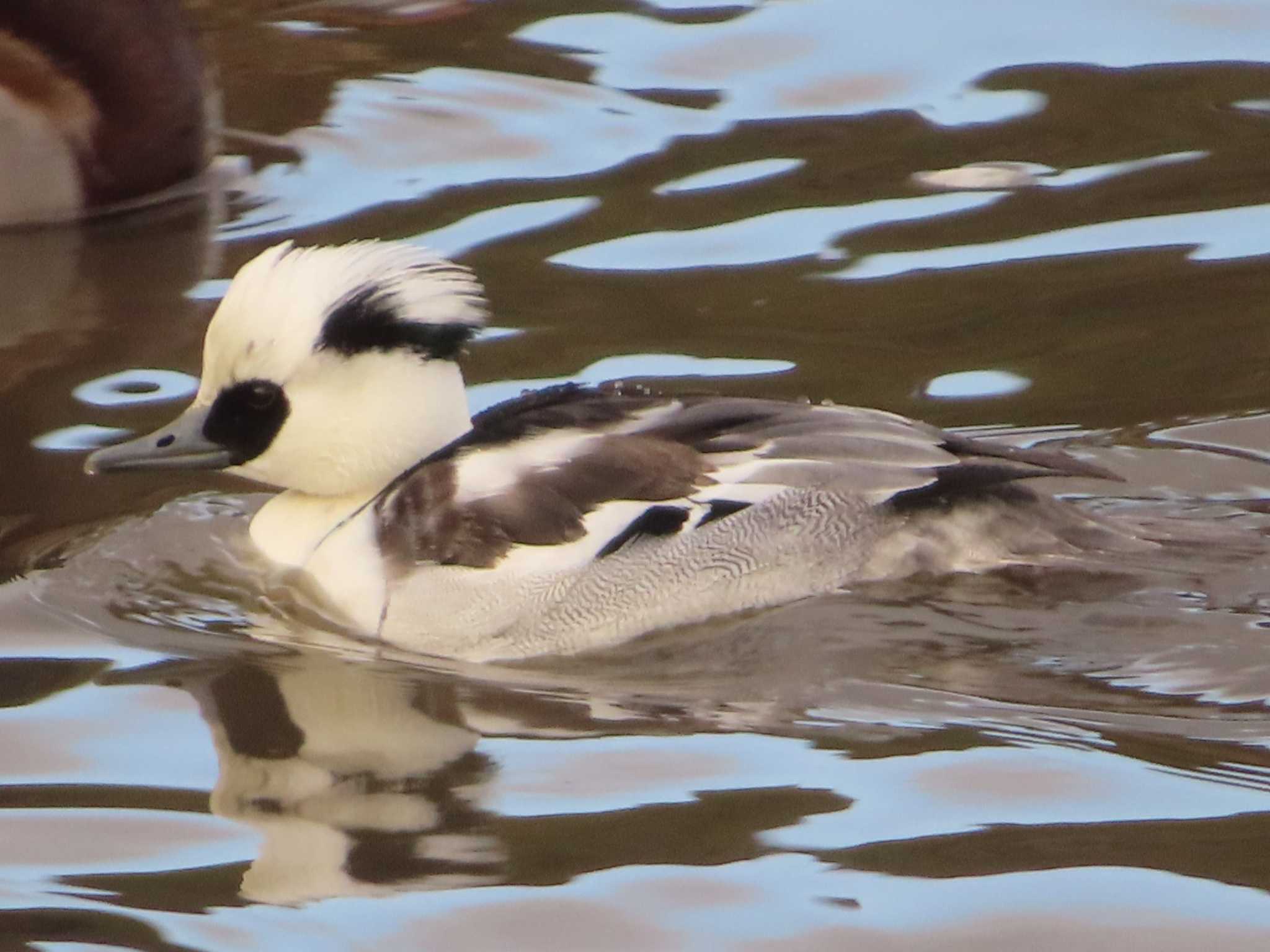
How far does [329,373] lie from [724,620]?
3.94 feet

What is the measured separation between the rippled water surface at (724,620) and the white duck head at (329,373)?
0.40 meters

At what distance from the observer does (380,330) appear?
6176 millimetres

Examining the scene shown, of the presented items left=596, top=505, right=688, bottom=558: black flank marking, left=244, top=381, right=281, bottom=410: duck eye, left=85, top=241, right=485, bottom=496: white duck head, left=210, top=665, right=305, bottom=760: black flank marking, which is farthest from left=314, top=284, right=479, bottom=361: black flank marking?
left=210, top=665, right=305, bottom=760: black flank marking

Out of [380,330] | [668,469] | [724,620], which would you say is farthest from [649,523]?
[380,330]

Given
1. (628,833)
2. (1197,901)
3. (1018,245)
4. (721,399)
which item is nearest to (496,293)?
(1018,245)

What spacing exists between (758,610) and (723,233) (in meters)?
3.18

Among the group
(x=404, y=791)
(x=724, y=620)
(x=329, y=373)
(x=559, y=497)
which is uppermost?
(x=329, y=373)

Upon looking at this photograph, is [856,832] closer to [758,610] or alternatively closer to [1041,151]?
[758,610]

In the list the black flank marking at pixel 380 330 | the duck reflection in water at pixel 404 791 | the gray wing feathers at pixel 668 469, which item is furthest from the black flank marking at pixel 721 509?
the black flank marking at pixel 380 330

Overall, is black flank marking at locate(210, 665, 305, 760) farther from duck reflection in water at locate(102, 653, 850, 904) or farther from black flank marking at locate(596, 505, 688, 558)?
black flank marking at locate(596, 505, 688, 558)

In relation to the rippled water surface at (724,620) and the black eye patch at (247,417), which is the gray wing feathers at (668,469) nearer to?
the rippled water surface at (724,620)

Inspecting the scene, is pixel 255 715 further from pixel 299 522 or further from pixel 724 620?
pixel 724 620

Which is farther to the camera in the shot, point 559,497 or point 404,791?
point 559,497

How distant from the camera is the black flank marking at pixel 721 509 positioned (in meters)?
5.89
